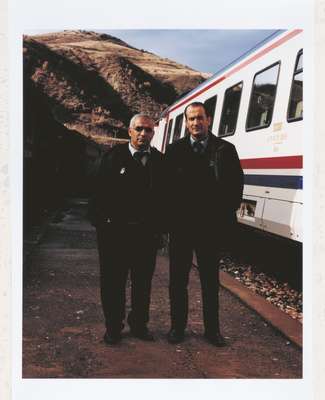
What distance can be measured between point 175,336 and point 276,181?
2.14 metres

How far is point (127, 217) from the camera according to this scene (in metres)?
3.81

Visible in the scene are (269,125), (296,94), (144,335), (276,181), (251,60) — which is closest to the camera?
(144,335)

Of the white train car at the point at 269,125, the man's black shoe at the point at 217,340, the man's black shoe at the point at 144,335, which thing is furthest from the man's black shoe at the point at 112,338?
the white train car at the point at 269,125

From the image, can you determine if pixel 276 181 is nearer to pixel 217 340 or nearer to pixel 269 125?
pixel 269 125

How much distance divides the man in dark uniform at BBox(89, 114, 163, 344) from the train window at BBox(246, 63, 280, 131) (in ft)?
7.24

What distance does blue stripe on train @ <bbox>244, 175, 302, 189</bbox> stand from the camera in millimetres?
4754

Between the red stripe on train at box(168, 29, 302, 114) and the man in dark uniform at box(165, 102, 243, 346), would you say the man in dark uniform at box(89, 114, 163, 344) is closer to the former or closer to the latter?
the man in dark uniform at box(165, 102, 243, 346)

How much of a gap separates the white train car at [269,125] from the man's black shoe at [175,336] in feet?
4.59

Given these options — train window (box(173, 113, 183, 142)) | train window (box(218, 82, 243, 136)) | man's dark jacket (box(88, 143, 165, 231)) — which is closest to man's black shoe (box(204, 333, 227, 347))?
man's dark jacket (box(88, 143, 165, 231))

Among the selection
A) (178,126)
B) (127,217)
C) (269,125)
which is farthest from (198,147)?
(178,126)

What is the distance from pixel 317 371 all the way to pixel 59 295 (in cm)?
234
